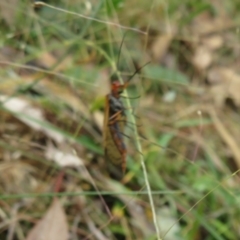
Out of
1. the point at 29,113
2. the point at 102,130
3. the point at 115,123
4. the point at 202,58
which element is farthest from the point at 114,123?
the point at 202,58

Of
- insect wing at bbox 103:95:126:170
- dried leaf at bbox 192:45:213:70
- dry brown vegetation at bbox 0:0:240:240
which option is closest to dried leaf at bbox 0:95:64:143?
dry brown vegetation at bbox 0:0:240:240

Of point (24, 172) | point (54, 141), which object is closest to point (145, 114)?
point (54, 141)

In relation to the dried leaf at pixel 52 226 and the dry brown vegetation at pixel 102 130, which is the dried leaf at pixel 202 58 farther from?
the dried leaf at pixel 52 226

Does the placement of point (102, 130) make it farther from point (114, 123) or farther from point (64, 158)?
point (114, 123)

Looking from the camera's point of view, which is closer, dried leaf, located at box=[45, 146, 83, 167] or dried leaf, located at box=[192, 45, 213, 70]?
dried leaf, located at box=[45, 146, 83, 167]

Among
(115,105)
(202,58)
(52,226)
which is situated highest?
(115,105)

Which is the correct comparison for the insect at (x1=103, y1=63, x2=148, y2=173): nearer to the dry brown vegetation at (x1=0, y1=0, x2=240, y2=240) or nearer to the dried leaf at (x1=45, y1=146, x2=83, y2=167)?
the dry brown vegetation at (x1=0, y1=0, x2=240, y2=240)
